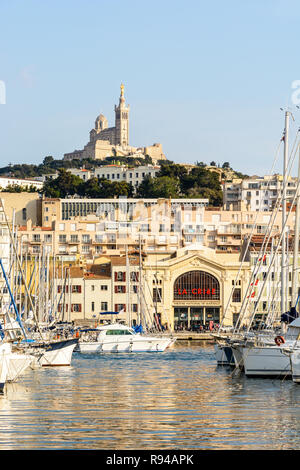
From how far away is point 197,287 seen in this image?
336 ft

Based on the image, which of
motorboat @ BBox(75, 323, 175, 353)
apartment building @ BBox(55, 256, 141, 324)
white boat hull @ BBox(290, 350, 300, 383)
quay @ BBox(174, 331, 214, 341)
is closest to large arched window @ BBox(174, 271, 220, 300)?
apartment building @ BBox(55, 256, 141, 324)

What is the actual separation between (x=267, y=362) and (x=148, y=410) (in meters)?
12.0

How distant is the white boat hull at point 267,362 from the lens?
142 feet

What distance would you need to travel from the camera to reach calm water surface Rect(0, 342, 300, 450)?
2589 centimetres

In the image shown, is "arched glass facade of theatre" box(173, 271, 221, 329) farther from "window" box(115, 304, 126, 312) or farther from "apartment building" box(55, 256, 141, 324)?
"window" box(115, 304, 126, 312)

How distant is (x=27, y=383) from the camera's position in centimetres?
4297

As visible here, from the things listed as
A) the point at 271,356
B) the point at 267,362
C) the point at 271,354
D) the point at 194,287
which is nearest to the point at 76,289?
the point at 194,287

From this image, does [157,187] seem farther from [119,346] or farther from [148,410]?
[148,410]

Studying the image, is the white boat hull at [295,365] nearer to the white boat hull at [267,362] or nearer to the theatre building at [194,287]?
the white boat hull at [267,362]

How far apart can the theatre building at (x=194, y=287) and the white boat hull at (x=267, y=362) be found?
187 ft

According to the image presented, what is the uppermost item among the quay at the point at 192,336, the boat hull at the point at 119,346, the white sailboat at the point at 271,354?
the white sailboat at the point at 271,354

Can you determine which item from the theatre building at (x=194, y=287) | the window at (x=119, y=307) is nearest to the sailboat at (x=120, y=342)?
the window at (x=119, y=307)
